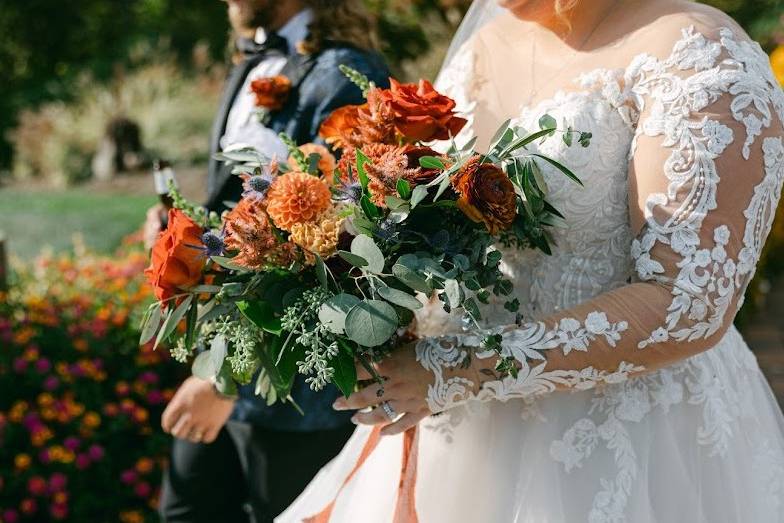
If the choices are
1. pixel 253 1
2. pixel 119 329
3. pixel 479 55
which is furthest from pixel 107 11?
pixel 479 55

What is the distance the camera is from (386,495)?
2031mm

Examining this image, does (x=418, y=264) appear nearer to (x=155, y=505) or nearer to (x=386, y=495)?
(x=386, y=495)

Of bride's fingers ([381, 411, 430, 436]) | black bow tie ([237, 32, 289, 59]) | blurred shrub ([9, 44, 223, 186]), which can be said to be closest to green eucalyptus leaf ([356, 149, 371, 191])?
bride's fingers ([381, 411, 430, 436])

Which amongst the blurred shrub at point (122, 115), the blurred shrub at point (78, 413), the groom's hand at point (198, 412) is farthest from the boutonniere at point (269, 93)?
the blurred shrub at point (122, 115)

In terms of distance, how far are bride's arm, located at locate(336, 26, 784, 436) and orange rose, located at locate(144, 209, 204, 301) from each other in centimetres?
44

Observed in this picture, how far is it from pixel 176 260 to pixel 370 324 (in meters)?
0.41

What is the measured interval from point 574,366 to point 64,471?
2.59 meters

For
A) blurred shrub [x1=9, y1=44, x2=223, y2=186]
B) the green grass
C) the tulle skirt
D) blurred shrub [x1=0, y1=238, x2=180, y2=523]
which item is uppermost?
the tulle skirt

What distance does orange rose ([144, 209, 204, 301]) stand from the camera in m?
1.72

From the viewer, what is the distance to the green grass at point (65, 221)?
22.4 ft

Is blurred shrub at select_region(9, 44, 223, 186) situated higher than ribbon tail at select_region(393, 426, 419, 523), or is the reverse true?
ribbon tail at select_region(393, 426, 419, 523)

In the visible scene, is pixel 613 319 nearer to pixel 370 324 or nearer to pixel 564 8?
pixel 370 324

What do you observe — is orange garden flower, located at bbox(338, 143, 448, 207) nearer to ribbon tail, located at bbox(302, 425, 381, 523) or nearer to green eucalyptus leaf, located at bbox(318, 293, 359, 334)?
green eucalyptus leaf, located at bbox(318, 293, 359, 334)

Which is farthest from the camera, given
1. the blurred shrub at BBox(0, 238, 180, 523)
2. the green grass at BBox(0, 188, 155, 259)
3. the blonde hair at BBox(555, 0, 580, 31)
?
the green grass at BBox(0, 188, 155, 259)
